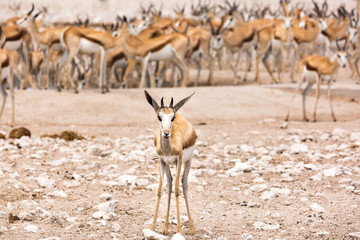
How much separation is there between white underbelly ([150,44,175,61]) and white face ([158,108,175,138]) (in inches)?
443

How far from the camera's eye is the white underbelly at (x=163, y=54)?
15.6 metres

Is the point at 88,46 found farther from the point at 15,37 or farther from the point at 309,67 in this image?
the point at 309,67

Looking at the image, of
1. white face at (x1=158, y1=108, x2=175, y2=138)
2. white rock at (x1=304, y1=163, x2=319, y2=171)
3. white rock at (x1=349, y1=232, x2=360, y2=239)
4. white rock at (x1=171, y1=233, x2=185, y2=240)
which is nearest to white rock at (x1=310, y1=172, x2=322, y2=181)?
white rock at (x1=304, y1=163, x2=319, y2=171)

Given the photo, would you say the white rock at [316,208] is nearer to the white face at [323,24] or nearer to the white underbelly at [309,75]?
the white underbelly at [309,75]

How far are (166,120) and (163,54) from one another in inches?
455

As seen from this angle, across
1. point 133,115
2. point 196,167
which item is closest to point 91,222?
point 196,167

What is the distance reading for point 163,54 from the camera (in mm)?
15727

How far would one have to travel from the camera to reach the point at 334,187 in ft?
20.6

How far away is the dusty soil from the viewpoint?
16.3 feet

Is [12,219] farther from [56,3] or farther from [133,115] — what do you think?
[56,3]

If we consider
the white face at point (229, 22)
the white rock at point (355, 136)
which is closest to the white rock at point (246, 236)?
the white rock at point (355, 136)

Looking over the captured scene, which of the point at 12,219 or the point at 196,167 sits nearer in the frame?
the point at 12,219

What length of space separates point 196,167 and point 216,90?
6.93 metres

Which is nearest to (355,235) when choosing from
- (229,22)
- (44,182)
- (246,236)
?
(246,236)
